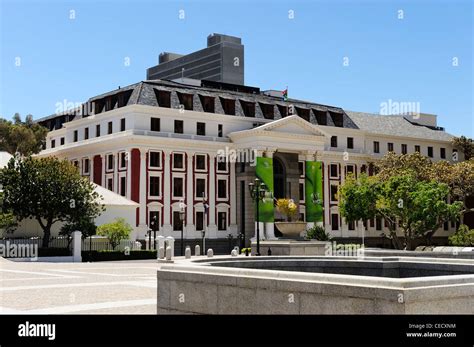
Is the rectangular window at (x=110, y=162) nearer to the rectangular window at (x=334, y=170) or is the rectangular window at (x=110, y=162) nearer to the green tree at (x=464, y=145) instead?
the rectangular window at (x=334, y=170)

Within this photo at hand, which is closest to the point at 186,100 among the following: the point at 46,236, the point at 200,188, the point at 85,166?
the point at 200,188

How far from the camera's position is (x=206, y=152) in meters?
67.4

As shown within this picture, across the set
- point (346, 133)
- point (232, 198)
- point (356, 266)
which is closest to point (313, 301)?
point (356, 266)

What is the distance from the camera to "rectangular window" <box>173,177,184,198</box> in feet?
214

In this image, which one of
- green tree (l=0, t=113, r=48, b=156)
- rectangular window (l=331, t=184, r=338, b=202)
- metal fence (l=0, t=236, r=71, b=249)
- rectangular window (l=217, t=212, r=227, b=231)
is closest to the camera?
metal fence (l=0, t=236, r=71, b=249)

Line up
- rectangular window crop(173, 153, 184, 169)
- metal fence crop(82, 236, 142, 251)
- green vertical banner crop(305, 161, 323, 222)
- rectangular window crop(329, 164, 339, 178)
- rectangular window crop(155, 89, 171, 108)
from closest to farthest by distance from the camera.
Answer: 1. metal fence crop(82, 236, 142, 251)
2. rectangular window crop(155, 89, 171, 108)
3. rectangular window crop(173, 153, 184, 169)
4. green vertical banner crop(305, 161, 323, 222)
5. rectangular window crop(329, 164, 339, 178)

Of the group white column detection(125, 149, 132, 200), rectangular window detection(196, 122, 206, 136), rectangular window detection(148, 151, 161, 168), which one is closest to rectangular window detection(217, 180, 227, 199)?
rectangular window detection(196, 122, 206, 136)

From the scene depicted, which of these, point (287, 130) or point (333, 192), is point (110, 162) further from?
point (333, 192)

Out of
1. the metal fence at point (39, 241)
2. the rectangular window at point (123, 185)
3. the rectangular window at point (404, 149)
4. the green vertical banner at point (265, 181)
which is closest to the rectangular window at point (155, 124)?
the rectangular window at point (123, 185)

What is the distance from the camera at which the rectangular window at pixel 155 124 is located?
64.1m

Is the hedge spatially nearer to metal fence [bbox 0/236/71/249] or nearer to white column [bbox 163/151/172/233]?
metal fence [bbox 0/236/71/249]

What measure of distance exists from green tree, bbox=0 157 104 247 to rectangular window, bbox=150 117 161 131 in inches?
614
